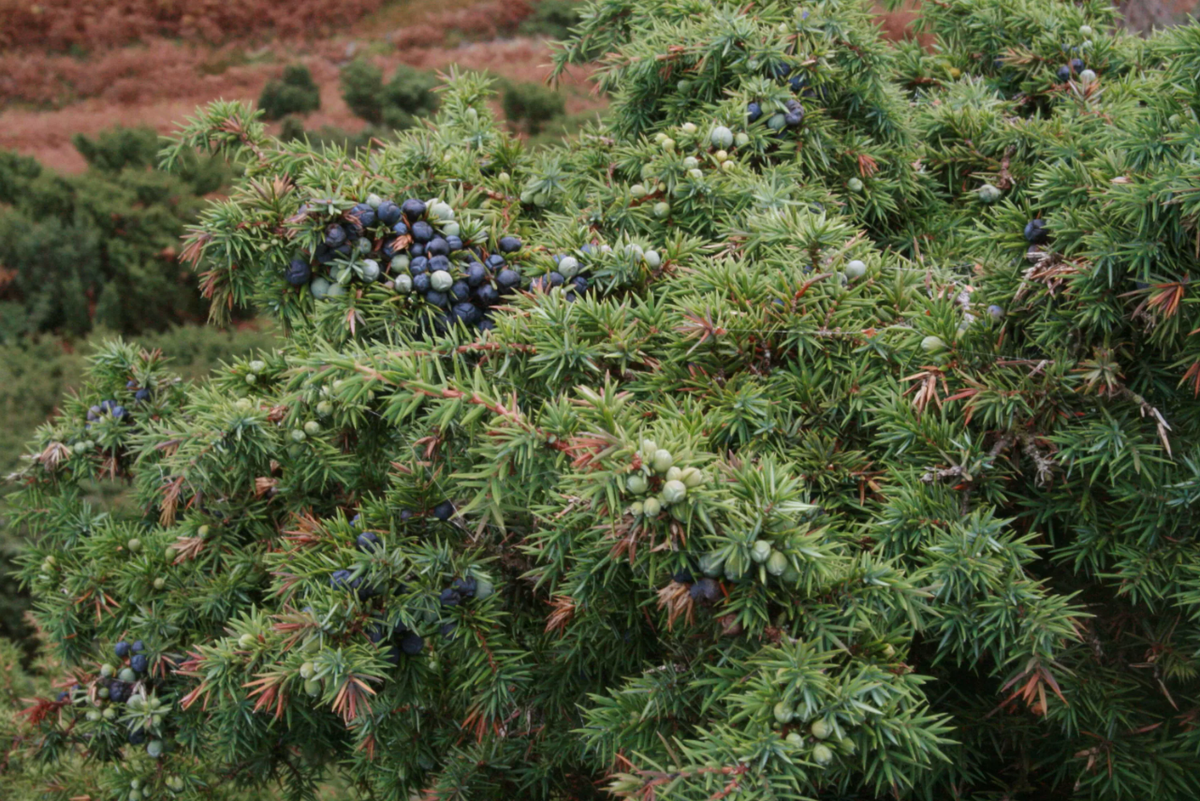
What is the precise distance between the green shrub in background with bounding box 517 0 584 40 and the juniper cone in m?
8.81

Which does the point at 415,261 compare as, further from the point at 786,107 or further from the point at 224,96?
the point at 224,96

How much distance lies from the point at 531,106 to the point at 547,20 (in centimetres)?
236

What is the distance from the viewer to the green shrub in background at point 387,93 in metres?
8.74

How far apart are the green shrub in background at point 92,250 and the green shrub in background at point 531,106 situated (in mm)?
2860

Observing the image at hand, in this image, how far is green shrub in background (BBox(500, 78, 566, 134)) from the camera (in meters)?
8.44

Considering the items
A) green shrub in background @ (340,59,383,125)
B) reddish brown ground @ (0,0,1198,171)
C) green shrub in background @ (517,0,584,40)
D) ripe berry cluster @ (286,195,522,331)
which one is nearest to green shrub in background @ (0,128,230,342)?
reddish brown ground @ (0,0,1198,171)

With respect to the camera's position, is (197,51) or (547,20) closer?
(197,51)

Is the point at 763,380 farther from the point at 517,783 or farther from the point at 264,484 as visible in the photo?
the point at 264,484

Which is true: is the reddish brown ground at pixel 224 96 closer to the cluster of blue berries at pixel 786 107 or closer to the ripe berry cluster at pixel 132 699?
the cluster of blue berries at pixel 786 107

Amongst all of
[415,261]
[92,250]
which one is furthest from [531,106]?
[415,261]

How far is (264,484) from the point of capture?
72.9 inches

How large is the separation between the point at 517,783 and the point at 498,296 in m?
0.92

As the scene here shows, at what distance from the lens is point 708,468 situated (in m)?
1.08

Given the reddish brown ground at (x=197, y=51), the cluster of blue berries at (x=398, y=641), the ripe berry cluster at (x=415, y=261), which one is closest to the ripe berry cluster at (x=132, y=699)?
the cluster of blue berries at (x=398, y=641)
